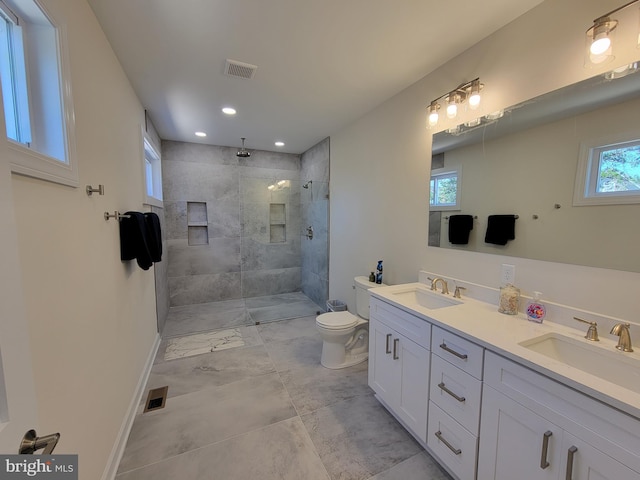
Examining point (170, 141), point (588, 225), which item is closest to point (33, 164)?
point (588, 225)

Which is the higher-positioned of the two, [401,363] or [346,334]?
[401,363]

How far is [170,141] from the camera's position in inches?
154

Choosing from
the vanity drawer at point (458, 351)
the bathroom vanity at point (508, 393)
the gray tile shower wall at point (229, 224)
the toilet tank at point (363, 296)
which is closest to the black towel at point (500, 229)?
the bathroom vanity at point (508, 393)

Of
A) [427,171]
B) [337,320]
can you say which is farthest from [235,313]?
[427,171]

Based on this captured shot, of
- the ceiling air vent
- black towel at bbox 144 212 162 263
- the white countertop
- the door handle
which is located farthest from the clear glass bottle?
black towel at bbox 144 212 162 263

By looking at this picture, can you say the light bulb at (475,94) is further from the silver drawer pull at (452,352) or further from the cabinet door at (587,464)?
the cabinet door at (587,464)

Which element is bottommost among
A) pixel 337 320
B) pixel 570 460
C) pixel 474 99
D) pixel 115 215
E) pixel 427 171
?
pixel 337 320

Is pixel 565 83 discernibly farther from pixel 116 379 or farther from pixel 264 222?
pixel 264 222

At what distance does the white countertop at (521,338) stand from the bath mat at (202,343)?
201 cm

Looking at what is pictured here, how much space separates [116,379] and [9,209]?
59.9 inches

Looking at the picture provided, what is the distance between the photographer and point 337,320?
2549 millimetres

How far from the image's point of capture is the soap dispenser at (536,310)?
1.42 m

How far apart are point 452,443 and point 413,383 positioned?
0.33 metres

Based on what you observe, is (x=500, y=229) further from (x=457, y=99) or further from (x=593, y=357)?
(x=457, y=99)
